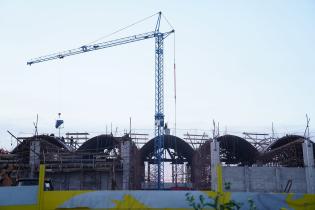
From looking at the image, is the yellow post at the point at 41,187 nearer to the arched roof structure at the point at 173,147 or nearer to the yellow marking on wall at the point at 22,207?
the yellow marking on wall at the point at 22,207

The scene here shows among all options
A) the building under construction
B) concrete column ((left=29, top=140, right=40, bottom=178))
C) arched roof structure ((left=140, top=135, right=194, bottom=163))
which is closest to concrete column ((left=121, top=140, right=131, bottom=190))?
the building under construction

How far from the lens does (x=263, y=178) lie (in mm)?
34688

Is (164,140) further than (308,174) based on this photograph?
Yes

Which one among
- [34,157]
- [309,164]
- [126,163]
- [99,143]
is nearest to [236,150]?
[309,164]

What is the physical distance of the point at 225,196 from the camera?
8.07 metres

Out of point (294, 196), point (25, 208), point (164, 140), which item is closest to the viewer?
point (25, 208)

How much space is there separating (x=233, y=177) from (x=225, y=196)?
2699 cm

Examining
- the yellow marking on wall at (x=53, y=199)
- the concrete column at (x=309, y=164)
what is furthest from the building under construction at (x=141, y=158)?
the yellow marking on wall at (x=53, y=199)

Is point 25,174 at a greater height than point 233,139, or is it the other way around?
point 233,139

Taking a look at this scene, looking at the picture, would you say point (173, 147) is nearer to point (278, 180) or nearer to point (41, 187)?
point (278, 180)

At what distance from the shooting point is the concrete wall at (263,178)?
34.1m

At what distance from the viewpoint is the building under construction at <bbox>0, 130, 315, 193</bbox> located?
34.5m

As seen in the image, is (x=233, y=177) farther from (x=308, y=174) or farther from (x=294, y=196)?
(x=294, y=196)

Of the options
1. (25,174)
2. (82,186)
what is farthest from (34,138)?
(82,186)
